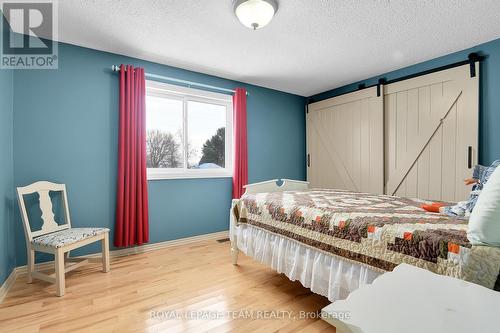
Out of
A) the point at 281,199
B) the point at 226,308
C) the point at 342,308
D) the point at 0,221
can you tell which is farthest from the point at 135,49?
the point at 342,308

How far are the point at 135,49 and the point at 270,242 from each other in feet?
8.63

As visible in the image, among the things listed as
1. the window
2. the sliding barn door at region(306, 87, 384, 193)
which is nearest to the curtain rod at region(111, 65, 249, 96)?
the window

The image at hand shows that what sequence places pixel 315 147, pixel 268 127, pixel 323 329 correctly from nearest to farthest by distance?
pixel 323 329
pixel 268 127
pixel 315 147

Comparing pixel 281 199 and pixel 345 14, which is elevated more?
pixel 345 14

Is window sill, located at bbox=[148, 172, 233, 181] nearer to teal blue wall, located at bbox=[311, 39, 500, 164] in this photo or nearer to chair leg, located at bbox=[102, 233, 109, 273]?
chair leg, located at bbox=[102, 233, 109, 273]

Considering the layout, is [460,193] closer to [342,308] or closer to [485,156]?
[485,156]

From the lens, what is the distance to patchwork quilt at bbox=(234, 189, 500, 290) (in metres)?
0.98

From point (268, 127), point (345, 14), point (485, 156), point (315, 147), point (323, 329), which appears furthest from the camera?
point (315, 147)

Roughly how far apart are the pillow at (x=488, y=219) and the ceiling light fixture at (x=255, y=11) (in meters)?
1.85

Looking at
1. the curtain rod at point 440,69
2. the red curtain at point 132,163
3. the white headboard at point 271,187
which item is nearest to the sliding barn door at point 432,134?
the curtain rod at point 440,69

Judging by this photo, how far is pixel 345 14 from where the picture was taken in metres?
2.13

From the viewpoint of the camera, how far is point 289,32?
7.93ft

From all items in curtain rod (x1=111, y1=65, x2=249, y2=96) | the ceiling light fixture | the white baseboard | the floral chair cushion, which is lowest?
the white baseboard

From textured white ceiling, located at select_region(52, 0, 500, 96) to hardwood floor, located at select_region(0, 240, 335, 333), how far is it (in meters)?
2.42
